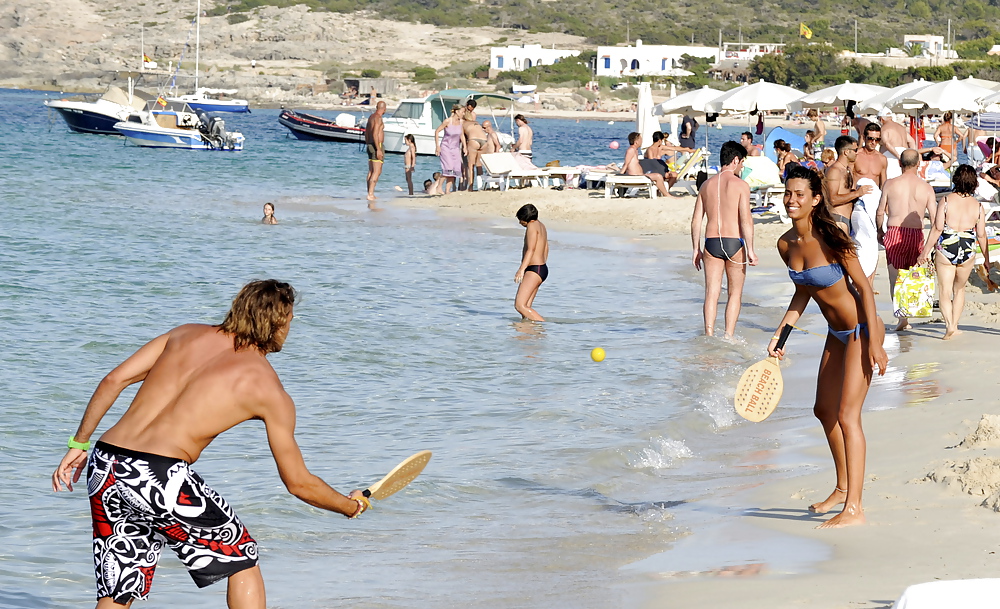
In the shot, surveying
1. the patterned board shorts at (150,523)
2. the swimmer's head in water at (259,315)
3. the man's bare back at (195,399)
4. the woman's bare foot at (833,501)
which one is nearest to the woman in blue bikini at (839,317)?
the woman's bare foot at (833,501)

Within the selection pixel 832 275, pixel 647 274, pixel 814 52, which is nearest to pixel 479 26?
pixel 814 52

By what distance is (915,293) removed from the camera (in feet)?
29.8

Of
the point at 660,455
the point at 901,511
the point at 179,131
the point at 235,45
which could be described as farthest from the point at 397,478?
the point at 235,45

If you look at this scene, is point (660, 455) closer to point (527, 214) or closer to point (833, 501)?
point (833, 501)

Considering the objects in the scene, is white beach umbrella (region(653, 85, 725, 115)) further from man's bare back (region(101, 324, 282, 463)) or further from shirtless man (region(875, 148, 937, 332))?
man's bare back (region(101, 324, 282, 463))

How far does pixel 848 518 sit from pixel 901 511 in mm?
282

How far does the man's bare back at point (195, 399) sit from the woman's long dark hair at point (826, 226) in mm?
2559

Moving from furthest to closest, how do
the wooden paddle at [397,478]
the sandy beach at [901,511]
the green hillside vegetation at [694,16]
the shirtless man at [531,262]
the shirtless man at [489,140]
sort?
the green hillside vegetation at [694,16], the shirtless man at [489,140], the shirtless man at [531,262], the sandy beach at [901,511], the wooden paddle at [397,478]

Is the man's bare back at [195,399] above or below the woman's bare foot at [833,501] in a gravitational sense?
above

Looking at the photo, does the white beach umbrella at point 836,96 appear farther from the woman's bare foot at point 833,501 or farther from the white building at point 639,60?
the white building at point 639,60

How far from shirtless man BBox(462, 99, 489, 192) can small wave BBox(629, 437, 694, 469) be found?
14789mm

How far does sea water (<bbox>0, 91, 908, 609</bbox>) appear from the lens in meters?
4.90

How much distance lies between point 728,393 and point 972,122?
20.8 m

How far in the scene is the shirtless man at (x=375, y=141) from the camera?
20358 millimetres
